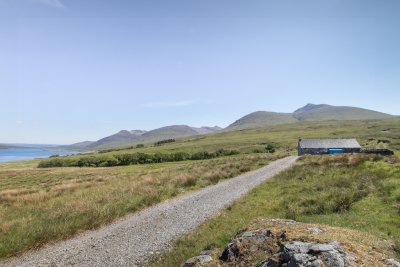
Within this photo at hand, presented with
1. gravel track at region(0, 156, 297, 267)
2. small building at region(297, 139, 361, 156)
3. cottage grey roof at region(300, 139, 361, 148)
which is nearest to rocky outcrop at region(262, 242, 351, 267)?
gravel track at region(0, 156, 297, 267)

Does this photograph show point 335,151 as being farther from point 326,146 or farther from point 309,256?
point 309,256

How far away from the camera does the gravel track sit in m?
15.8

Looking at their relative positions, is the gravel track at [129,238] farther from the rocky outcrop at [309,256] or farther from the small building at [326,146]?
the small building at [326,146]

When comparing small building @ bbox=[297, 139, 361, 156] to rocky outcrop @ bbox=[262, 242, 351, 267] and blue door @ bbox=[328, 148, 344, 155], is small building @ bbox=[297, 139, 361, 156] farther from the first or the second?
rocky outcrop @ bbox=[262, 242, 351, 267]

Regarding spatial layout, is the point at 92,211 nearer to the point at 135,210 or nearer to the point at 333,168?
the point at 135,210

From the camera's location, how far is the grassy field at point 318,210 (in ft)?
48.7

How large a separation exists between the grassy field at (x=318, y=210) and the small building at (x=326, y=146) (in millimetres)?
68694

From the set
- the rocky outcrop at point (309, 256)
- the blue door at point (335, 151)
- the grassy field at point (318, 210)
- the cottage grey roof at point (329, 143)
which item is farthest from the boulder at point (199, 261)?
the cottage grey roof at point (329, 143)

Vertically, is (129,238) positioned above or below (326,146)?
below

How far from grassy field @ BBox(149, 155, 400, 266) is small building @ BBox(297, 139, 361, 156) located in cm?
6869

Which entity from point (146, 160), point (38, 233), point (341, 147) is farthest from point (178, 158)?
point (38, 233)

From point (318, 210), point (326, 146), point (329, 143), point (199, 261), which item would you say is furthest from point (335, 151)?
point (199, 261)

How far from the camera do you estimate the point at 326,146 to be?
332 ft

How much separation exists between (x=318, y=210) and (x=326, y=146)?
88.4 m
